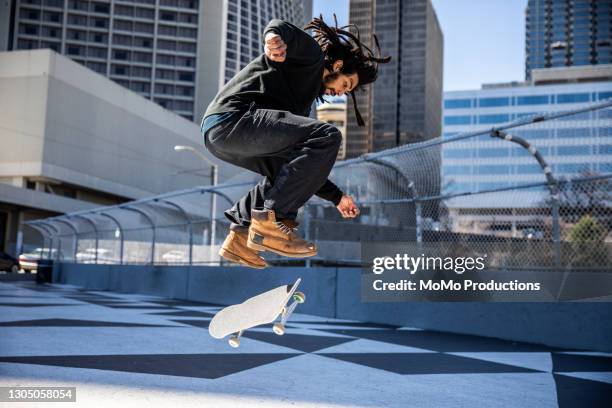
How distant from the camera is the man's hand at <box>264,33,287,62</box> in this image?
102 inches

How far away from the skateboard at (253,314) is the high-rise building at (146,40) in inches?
3845

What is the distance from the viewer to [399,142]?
188000 millimetres

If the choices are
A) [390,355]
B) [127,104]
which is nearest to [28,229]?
[127,104]

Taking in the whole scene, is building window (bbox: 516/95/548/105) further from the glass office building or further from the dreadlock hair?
the dreadlock hair

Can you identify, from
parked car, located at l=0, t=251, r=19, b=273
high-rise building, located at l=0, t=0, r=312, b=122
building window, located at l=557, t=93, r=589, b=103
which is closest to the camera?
parked car, located at l=0, t=251, r=19, b=273

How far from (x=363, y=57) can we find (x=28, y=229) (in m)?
52.4

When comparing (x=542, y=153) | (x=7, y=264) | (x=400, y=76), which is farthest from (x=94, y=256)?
(x=400, y=76)

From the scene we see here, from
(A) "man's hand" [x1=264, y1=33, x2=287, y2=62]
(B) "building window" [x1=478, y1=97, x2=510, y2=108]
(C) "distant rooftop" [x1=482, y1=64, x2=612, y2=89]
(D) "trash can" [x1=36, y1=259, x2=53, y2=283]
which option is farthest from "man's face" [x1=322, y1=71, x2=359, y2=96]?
(C) "distant rooftop" [x1=482, y1=64, x2=612, y2=89]

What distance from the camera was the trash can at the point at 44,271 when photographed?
24094 mm

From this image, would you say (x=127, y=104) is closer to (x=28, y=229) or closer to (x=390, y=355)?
(x=28, y=229)

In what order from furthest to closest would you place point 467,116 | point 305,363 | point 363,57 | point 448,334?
point 467,116, point 448,334, point 305,363, point 363,57

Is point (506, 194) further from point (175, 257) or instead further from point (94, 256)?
point (94, 256)

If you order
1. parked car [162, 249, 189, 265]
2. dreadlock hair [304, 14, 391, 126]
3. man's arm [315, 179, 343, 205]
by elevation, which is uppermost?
dreadlock hair [304, 14, 391, 126]

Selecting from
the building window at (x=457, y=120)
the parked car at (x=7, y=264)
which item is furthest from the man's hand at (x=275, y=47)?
the building window at (x=457, y=120)
